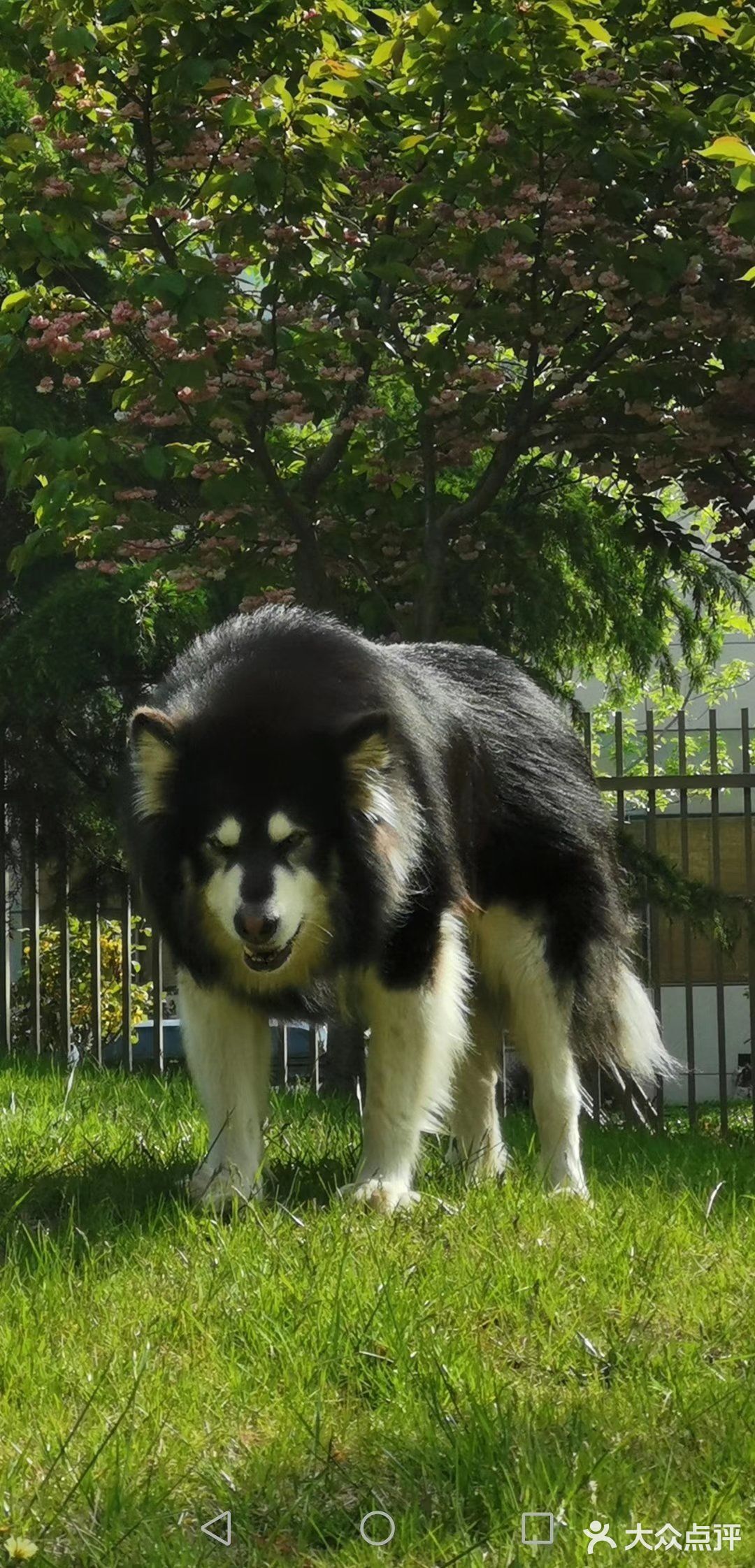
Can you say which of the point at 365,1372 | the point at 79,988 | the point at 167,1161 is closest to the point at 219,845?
the point at 167,1161

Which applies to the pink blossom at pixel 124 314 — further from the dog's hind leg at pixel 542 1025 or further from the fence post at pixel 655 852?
the fence post at pixel 655 852

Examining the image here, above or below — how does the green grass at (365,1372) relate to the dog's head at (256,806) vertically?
below

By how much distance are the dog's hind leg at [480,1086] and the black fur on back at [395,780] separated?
1.27ft

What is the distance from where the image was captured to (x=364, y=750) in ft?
17.0

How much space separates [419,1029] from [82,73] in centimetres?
456

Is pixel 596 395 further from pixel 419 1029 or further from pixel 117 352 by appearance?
pixel 419 1029

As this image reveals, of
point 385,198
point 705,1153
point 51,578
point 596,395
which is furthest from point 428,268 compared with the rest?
point 705,1153

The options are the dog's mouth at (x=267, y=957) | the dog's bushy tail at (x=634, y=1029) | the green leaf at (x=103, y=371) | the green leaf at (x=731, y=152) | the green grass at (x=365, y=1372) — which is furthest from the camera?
the green leaf at (x=103, y=371)

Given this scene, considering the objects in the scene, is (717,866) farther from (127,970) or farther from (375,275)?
(375,275)

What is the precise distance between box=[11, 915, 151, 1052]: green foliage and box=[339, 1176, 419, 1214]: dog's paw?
21.8 ft

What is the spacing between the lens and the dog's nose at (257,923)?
4844 mm

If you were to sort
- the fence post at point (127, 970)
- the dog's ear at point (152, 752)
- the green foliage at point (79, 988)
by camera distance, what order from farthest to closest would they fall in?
the green foliage at point (79, 988) → the fence post at point (127, 970) → the dog's ear at point (152, 752)

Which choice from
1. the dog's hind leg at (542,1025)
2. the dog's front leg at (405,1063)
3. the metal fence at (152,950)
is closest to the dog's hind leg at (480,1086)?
the dog's hind leg at (542,1025)

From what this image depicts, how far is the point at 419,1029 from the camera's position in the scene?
541 centimetres
